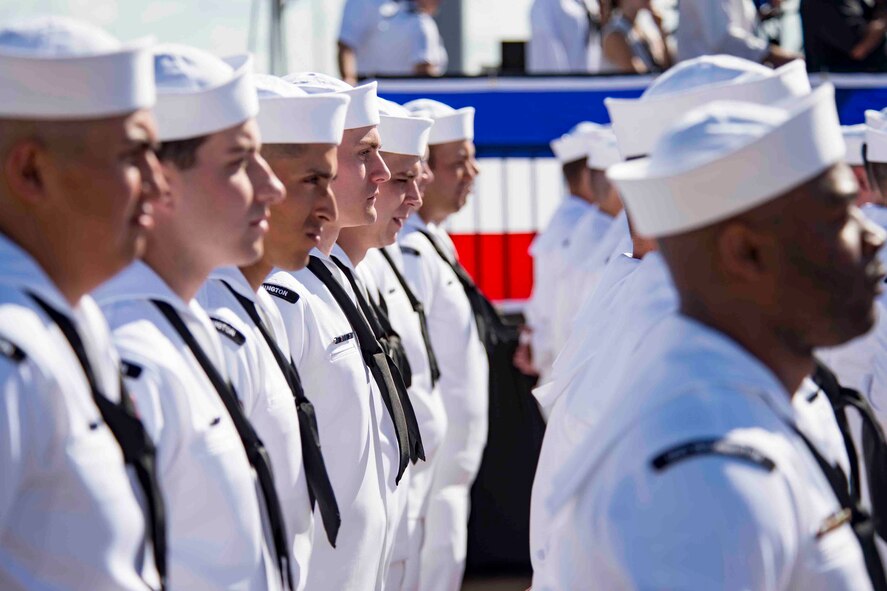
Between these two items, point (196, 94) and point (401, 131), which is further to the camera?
point (401, 131)

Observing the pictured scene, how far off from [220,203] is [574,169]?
19.2 ft

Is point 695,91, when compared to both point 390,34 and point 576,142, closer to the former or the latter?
point 576,142

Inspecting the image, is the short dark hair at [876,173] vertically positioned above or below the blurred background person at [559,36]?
above

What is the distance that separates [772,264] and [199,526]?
109cm

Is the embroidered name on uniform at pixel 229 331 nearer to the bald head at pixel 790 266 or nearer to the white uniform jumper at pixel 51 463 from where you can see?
the white uniform jumper at pixel 51 463

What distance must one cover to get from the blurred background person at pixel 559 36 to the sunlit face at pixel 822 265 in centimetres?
732

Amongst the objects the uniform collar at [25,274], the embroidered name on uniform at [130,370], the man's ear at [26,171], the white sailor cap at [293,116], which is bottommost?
the white sailor cap at [293,116]

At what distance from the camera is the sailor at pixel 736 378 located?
177 cm

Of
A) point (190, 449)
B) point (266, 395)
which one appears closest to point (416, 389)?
point (266, 395)

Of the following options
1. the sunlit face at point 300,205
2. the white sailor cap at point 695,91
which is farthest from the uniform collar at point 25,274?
the white sailor cap at point 695,91

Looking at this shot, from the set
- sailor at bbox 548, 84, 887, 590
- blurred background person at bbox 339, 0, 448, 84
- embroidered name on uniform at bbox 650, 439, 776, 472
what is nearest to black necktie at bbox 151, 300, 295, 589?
sailor at bbox 548, 84, 887, 590

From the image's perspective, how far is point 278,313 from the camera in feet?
11.5

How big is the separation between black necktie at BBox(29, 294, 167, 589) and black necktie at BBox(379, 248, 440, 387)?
324cm

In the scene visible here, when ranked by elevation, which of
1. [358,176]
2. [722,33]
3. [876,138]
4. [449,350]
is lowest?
[449,350]
